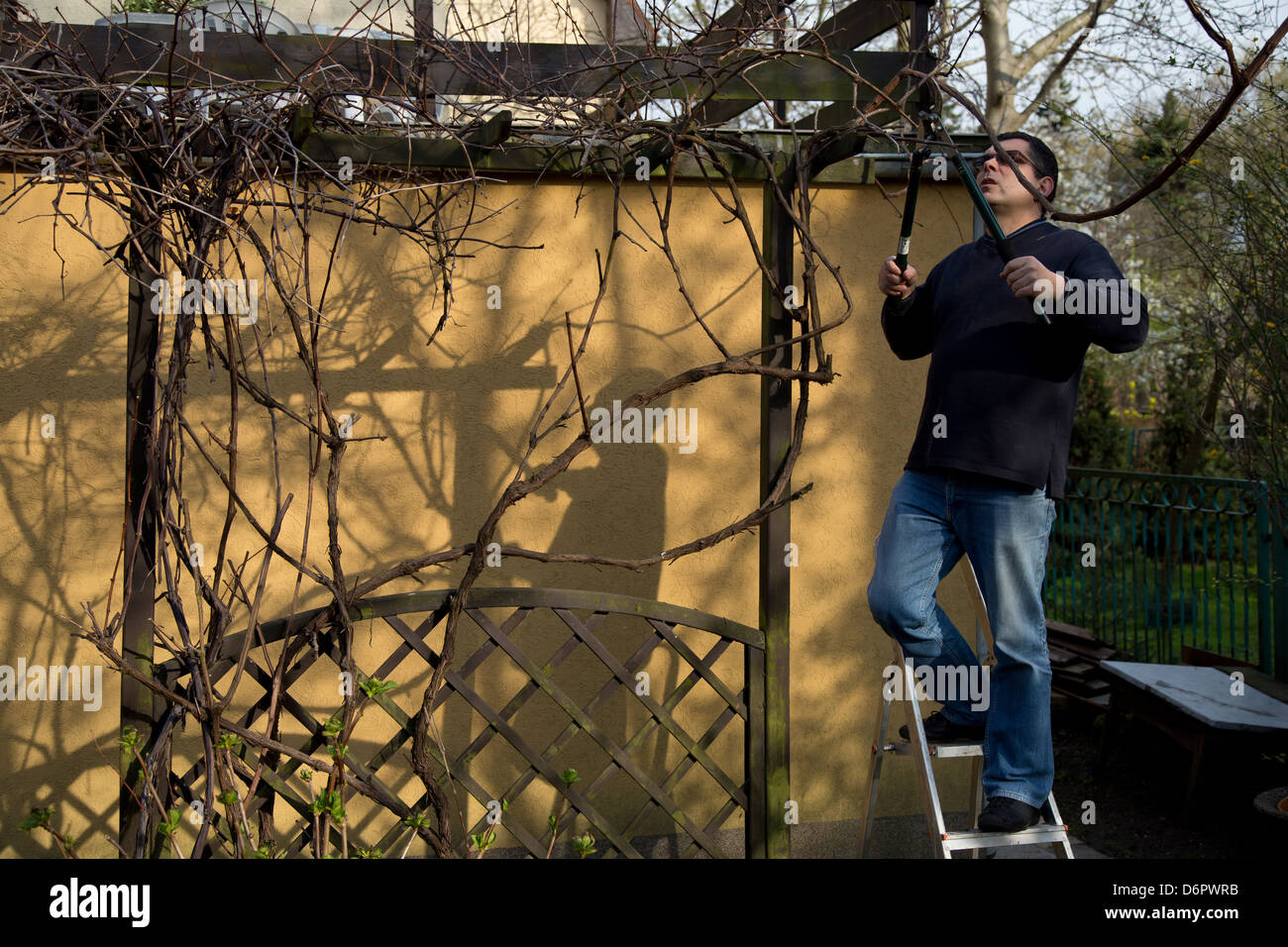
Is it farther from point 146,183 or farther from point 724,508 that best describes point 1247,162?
point 146,183

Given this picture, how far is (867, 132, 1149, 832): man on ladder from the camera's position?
9.77 ft

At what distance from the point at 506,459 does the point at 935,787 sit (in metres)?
1.89

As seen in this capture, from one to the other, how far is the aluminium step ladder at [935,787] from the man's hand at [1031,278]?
35.4 inches

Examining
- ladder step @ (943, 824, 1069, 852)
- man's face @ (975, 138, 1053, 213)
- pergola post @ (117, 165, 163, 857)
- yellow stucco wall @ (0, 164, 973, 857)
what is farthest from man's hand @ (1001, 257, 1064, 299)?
pergola post @ (117, 165, 163, 857)

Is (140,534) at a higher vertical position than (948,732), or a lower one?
higher

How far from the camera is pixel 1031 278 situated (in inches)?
110

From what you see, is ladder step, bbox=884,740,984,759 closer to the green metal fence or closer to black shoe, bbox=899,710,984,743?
black shoe, bbox=899,710,984,743

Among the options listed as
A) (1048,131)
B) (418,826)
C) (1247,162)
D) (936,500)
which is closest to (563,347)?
(936,500)

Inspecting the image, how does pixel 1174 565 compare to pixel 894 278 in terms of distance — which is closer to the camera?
pixel 894 278

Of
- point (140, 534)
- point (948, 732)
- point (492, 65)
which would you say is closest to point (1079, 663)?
point (948, 732)

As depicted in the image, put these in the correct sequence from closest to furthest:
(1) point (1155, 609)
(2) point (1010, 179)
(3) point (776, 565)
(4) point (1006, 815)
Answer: (4) point (1006, 815)
(2) point (1010, 179)
(3) point (776, 565)
(1) point (1155, 609)

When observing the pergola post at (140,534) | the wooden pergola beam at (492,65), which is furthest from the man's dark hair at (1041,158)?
the pergola post at (140,534)

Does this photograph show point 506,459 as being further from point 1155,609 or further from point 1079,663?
point 1155,609

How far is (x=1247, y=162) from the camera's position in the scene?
4840mm
